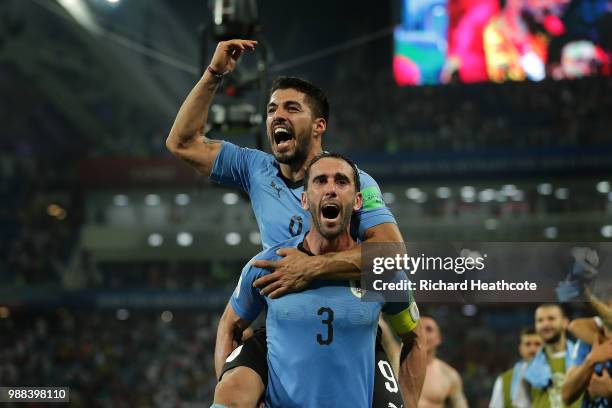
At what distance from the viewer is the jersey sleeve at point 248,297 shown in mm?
4445

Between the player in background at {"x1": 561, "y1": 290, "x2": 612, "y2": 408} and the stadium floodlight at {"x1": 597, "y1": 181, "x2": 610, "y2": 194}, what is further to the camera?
the stadium floodlight at {"x1": 597, "y1": 181, "x2": 610, "y2": 194}

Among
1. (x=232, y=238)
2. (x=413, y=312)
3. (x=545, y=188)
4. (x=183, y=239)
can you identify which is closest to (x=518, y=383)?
(x=413, y=312)

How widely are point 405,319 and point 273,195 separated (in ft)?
3.11

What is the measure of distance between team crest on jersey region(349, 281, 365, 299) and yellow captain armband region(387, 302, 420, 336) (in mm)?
360

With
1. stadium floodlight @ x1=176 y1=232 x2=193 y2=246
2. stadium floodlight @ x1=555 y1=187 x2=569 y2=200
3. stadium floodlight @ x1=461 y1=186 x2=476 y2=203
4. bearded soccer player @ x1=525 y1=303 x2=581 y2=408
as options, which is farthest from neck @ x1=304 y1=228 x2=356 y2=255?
stadium floodlight @ x1=176 y1=232 x2=193 y2=246

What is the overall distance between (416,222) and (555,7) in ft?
28.8

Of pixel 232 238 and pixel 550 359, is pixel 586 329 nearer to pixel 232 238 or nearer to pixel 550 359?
pixel 550 359

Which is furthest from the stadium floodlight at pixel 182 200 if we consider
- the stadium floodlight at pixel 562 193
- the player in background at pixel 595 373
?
the player in background at pixel 595 373

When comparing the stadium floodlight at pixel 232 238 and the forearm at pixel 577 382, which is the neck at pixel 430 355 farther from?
the stadium floodlight at pixel 232 238

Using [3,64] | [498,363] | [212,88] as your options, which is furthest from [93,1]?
[212,88]

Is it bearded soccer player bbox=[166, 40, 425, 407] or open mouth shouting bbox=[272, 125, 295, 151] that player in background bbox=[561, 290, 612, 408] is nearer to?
bearded soccer player bbox=[166, 40, 425, 407]

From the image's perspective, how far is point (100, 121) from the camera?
33625 mm

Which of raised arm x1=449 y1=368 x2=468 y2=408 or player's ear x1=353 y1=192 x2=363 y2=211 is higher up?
player's ear x1=353 y1=192 x2=363 y2=211

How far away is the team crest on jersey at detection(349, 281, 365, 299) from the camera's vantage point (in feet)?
13.9
